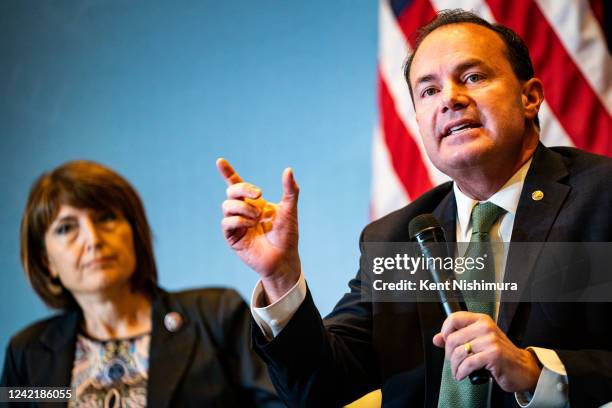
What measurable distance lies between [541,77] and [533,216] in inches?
39.9

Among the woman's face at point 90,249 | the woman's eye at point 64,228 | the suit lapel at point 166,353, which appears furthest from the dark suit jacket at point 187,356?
the woman's eye at point 64,228

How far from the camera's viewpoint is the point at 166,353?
7.45 ft

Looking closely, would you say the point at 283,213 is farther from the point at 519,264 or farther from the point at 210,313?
the point at 210,313

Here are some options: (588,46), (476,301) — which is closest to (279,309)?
(476,301)

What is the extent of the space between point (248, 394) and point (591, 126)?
1332 millimetres

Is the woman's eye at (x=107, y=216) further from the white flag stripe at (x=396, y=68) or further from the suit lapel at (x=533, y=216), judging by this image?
the suit lapel at (x=533, y=216)

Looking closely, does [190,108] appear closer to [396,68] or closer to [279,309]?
[396,68]

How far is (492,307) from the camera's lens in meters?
1.51

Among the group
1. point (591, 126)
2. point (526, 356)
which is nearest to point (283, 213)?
point (526, 356)

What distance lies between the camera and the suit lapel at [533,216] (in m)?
1.48

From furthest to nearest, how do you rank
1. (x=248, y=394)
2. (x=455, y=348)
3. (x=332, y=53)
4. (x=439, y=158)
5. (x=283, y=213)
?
(x=332, y=53), (x=248, y=394), (x=439, y=158), (x=283, y=213), (x=455, y=348)

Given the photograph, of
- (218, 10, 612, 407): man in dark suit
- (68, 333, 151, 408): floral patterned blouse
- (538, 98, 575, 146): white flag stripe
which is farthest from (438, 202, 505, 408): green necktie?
(68, 333, 151, 408): floral patterned blouse

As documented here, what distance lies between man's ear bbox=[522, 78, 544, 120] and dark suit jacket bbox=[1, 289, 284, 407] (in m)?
1.05

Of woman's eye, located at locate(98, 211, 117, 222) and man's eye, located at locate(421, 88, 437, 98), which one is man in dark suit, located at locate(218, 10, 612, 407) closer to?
man's eye, located at locate(421, 88, 437, 98)
